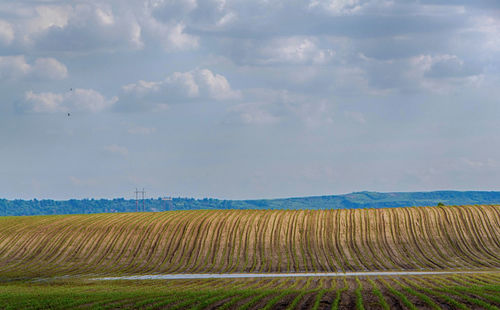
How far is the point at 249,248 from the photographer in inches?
2847

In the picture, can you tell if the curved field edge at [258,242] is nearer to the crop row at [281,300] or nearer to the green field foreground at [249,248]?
the green field foreground at [249,248]

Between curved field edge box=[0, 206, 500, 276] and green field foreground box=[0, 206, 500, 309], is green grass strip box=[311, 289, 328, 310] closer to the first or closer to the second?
green field foreground box=[0, 206, 500, 309]

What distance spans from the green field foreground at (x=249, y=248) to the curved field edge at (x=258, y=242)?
117 mm

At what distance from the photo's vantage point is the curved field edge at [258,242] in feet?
211

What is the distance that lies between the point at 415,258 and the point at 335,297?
3592 cm

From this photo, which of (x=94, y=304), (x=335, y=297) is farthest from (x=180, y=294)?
(x=335, y=297)

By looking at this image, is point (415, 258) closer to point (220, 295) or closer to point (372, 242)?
point (372, 242)

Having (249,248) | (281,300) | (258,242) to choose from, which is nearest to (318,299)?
(281,300)

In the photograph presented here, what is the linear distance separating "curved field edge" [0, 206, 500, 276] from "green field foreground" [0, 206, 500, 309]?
117 mm

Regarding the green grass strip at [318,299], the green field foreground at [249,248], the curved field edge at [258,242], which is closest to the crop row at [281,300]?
the green grass strip at [318,299]

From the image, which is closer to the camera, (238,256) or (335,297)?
(335,297)

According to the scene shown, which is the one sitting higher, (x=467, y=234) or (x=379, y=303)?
(x=467, y=234)

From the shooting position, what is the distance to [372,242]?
7331 cm

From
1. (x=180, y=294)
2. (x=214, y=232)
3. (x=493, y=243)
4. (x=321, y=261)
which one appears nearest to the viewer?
(x=180, y=294)
